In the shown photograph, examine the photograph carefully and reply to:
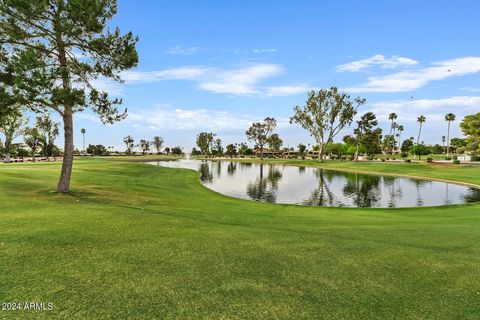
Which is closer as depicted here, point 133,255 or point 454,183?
point 133,255

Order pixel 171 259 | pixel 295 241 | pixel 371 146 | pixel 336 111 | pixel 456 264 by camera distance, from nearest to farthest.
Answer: pixel 171 259 → pixel 456 264 → pixel 295 241 → pixel 336 111 → pixel 371 146

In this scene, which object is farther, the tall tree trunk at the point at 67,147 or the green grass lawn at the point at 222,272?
the tall tree trunk at the point at 67,147

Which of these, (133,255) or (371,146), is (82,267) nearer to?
(133,255)

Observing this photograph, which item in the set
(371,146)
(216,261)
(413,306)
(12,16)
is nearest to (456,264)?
(413,306)

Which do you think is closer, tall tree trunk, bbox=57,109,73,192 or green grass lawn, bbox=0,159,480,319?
green grass lawn, bbox=0,159,480,319

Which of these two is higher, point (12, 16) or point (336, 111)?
point (336, 111)

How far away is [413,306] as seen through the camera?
500cm

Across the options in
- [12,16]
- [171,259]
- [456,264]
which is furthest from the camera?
[12,16]

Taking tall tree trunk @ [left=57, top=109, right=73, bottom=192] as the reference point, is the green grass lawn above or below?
below

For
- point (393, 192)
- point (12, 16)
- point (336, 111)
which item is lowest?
point (393, 192)

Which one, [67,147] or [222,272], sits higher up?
[67,147]

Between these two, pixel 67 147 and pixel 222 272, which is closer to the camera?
pixel 222 272

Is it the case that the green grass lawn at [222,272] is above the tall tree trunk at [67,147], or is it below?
below

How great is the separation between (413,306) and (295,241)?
150 inches
